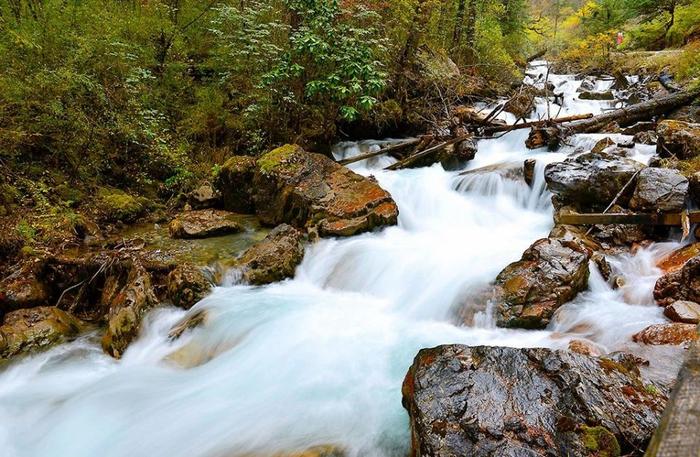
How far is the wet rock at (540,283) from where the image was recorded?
14.4 feet

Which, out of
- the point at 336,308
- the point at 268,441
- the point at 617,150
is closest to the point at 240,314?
the point at 336,308

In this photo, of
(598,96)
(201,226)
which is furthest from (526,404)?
(598,96)

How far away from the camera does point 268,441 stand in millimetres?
3418

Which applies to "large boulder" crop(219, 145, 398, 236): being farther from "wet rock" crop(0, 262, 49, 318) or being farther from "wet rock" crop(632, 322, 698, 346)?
"wet rock" crop(632, 322, 698, 346)

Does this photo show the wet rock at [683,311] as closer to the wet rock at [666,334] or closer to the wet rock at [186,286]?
the wet rock at [666,334]

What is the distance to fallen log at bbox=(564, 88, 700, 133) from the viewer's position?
976 cm

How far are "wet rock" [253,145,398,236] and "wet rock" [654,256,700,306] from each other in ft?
12.8

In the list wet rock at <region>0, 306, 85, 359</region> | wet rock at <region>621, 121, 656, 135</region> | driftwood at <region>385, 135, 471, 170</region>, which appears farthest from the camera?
driftwood at <region>385, 135, 471, 170</region>

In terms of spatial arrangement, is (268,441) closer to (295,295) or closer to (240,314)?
(240,314)

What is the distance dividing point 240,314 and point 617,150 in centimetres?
722

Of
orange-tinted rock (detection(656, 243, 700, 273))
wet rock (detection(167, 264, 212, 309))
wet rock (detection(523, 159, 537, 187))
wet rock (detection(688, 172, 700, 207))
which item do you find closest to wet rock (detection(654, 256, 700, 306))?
orange-tinted rock (detection(656, 243, 700, 273))

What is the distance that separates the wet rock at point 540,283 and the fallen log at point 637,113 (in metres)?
5.98

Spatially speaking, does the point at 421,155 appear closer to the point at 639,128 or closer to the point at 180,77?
the point at 639,128

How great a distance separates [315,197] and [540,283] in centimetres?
391
